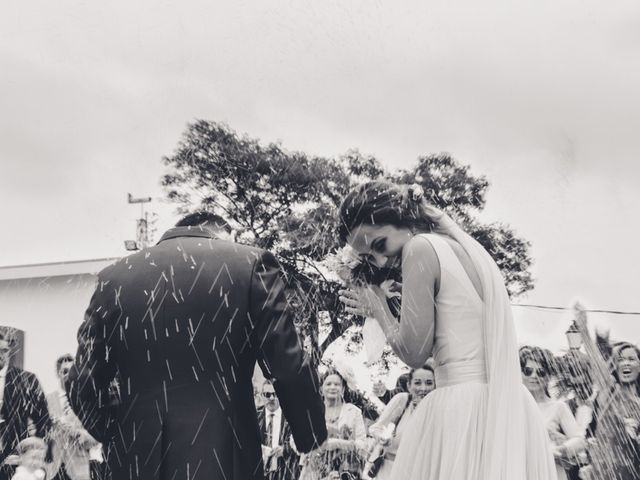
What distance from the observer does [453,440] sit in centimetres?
293

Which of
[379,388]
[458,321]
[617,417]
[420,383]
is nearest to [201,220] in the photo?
[458,321]

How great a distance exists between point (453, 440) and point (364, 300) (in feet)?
2.28

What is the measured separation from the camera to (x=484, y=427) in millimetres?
2938

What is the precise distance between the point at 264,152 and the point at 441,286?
15.1 m

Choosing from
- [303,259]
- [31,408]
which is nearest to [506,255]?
[303,259]

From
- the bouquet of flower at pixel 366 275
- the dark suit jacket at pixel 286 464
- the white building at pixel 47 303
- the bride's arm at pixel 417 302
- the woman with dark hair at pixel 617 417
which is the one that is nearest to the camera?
the bride's arm at pixel 417 302

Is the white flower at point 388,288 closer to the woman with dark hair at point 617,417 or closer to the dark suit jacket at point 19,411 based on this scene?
the woman with dark hair at point 617,417

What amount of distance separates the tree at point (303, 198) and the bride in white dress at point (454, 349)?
33.0 ft

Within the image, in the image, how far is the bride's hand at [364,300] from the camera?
3.19 meters

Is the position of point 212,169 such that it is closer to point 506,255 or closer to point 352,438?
point 506,255

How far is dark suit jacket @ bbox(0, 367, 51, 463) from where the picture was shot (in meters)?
7.14

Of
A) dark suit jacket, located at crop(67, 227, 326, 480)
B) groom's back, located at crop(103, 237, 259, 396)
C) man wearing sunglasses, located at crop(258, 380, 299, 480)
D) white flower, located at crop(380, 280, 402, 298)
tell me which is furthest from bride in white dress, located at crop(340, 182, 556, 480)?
man wearing sunglasses, located at crop(258, 380, 299, 480)

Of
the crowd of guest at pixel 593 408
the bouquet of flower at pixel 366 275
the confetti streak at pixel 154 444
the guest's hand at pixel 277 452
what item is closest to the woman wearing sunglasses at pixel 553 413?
the crowd of guest at pixel 593 408

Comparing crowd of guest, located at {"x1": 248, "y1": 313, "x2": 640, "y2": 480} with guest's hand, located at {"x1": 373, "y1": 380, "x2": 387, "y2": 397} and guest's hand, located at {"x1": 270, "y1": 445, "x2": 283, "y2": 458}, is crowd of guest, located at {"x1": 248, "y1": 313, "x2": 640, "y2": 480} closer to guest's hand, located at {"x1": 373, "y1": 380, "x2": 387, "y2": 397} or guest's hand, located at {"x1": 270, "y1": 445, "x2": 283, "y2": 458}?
guest's hand, located at {"x1": 270, "y1": 445, "x2": 283, "y2": 458}
